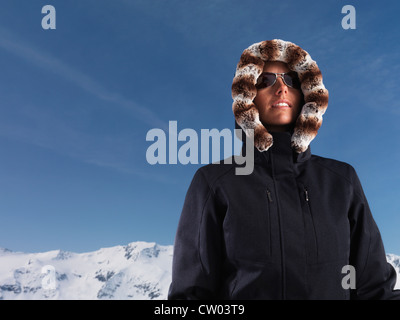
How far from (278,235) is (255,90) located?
3.85 feet

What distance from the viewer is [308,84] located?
3.57 metres

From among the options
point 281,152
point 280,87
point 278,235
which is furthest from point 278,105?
point 278,235

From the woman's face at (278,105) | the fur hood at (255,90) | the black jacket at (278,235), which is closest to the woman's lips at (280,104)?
the woman's face at (278,105)

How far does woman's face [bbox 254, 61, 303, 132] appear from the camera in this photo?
3.52 metres

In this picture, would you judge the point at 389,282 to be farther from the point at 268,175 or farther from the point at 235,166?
the point at 235,166

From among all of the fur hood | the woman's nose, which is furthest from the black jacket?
the woman's nose

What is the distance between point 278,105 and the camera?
3518mm

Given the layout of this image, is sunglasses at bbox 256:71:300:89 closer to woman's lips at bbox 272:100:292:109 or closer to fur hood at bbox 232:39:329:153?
fur hood at bbox 232:39:329:153

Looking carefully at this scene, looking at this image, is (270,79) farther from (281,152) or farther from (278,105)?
(281,152)

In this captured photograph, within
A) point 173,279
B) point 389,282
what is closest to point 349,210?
point 389,282

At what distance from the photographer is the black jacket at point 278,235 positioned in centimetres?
306

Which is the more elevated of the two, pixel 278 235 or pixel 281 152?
pixel 281 152

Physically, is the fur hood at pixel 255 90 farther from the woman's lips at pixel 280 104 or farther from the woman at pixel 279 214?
the woman's lips at pixel 280 104
